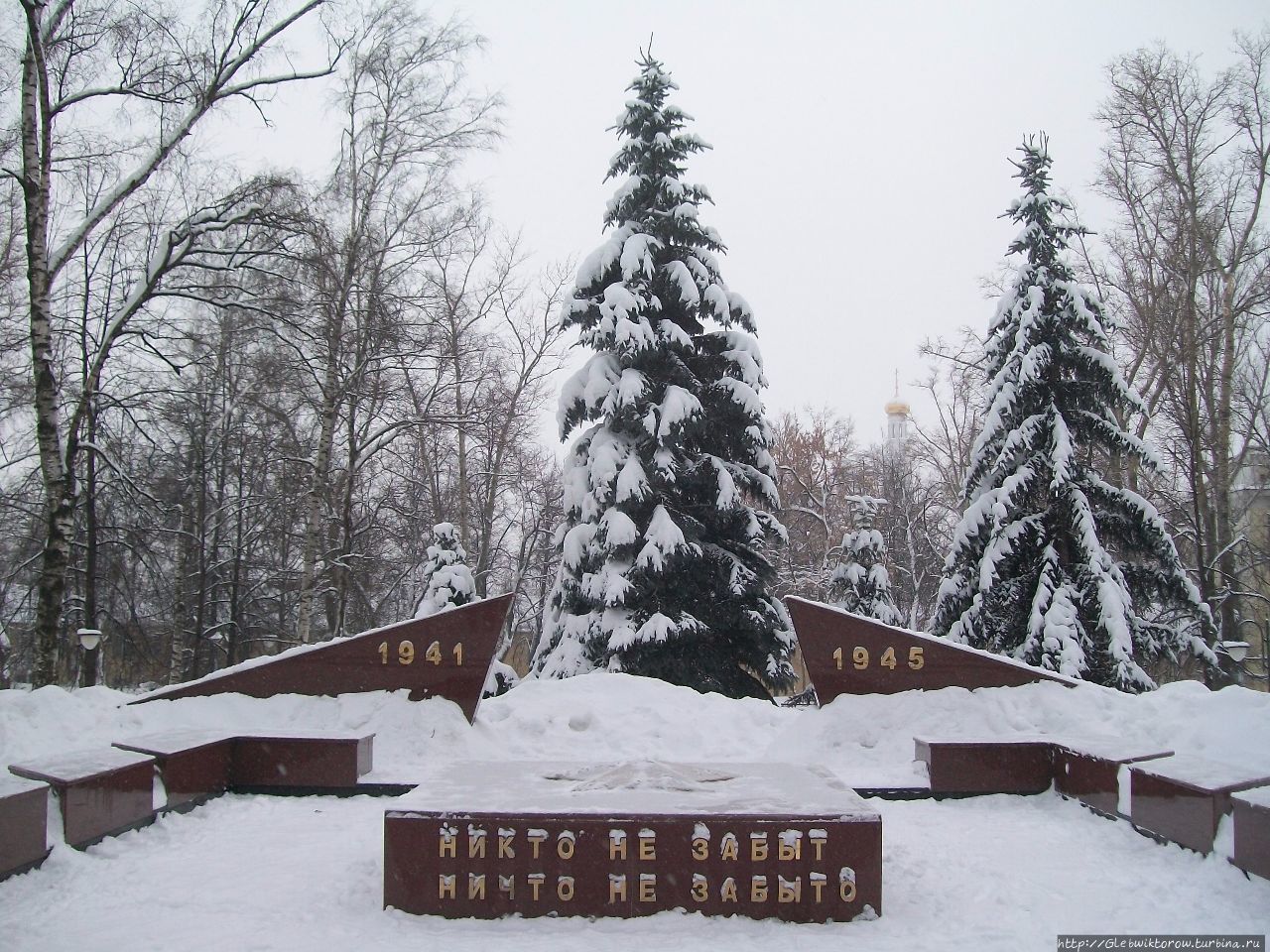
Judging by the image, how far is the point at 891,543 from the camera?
37.7 metres

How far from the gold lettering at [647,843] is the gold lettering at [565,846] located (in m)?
0.37

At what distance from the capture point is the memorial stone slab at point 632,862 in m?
5.26

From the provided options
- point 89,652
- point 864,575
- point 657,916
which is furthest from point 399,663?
point 864,575

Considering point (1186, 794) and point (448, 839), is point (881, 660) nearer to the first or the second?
point (1186, 794)

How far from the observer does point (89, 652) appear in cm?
1889

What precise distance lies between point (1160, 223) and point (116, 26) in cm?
2341

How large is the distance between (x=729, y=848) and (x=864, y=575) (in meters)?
15.5

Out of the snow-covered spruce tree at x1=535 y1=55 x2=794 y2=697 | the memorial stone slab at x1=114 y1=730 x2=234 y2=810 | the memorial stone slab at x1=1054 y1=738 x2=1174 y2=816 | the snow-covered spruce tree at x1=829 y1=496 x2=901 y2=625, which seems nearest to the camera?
the memorial stone slab at x1=1054 y1=738 x2=1174 y2=816

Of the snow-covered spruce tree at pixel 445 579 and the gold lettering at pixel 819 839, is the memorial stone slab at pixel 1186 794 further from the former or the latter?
the snow-covered spruce tree at pixel 445 579

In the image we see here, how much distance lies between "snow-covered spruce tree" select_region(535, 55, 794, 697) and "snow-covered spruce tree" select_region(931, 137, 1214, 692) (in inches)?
123

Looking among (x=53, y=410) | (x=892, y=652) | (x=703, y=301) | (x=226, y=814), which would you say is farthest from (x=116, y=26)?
(x=892, y=652)

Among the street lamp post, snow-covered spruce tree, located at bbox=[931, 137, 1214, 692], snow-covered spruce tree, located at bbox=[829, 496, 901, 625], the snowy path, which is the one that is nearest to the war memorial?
the snowy path

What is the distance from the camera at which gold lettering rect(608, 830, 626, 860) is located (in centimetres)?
530

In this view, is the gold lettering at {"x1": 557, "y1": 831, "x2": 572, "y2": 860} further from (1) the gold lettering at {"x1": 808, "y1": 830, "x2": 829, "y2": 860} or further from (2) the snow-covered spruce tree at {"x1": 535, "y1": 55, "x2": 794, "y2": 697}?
(2) the snow-covered spruce tree at {"x1": 535, "y1": 55, "x2": 794, "y2": 697}
